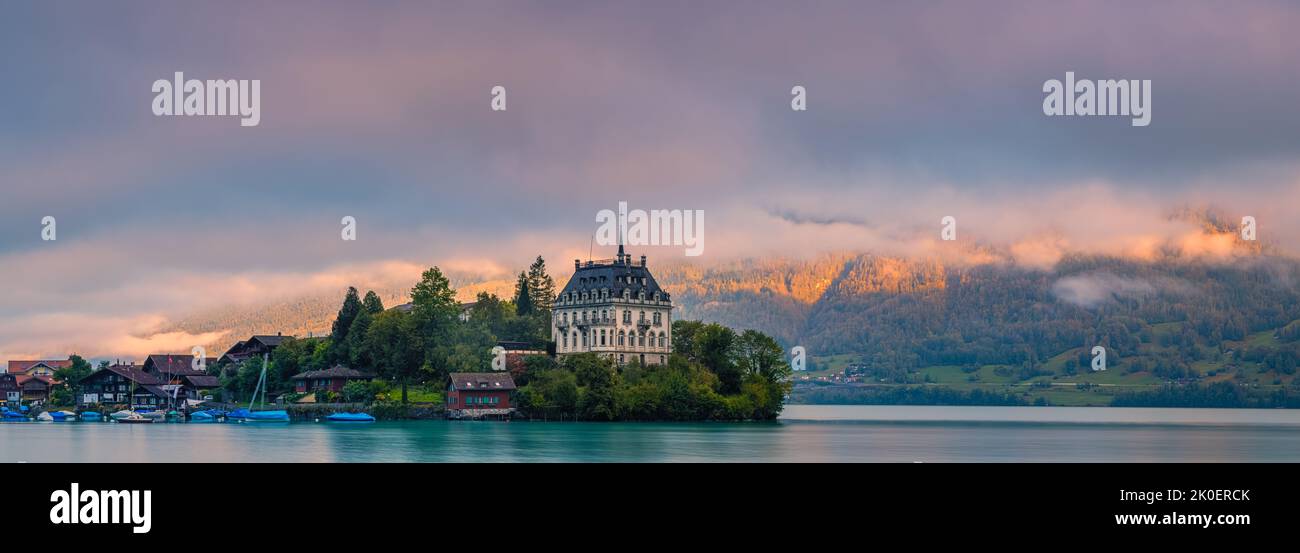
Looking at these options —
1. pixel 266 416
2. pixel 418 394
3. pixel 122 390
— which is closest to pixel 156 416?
pixel 266 416

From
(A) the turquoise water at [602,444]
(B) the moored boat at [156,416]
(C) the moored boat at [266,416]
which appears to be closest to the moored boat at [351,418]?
(A) the turquoise water at [602,444]

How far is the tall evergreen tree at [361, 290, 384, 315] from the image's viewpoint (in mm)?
159875

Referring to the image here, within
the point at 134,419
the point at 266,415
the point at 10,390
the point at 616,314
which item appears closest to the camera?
the point at 266,415

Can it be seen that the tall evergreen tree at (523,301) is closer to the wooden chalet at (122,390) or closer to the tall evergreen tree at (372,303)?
the tall evergreen tree at (372,303)

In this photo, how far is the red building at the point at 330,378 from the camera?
150 m

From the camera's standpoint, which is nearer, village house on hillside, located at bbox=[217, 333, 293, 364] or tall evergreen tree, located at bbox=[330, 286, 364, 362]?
tall evergreen tree, located at bbox=[330, 286, 364, 362]

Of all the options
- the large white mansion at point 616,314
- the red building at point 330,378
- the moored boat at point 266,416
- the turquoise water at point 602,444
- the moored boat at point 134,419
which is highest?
the large white mansion at point 616,314

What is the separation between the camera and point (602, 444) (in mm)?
90438

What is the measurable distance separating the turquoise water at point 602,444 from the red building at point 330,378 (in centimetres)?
1870

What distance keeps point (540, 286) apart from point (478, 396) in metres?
44.8

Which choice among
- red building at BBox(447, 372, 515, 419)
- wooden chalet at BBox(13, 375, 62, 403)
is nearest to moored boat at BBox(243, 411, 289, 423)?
red building at BBox(447, 372, 515, 419)

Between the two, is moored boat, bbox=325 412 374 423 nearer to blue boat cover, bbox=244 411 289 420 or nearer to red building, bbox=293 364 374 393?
blue boat cover, bbox=244 411 289 420

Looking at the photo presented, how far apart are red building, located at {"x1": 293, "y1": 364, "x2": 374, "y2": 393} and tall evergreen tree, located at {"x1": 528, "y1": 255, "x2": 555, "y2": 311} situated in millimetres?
33008

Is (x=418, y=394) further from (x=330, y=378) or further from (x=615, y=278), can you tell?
(x=615, y=278)
